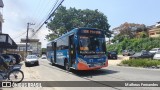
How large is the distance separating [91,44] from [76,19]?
1941 inches

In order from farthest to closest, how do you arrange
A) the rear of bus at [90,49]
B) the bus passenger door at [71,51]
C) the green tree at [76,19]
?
the green tree at [76,19], the bus passenger door at [71,51], the rear of bus at [90,49]

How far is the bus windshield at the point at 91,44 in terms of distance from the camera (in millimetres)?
20797

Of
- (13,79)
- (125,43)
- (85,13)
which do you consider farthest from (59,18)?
(13,79)

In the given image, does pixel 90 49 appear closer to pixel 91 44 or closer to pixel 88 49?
pixel 88 49

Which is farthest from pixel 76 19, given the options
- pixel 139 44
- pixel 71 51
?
pixel 71 51

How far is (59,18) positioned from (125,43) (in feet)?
59.9

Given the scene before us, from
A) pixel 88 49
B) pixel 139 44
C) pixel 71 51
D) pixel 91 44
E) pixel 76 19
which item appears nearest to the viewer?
pixel 88 49

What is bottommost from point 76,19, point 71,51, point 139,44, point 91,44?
point 71,51

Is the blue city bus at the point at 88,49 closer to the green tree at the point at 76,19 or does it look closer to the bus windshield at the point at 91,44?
the bus windshield at the point at 91,44

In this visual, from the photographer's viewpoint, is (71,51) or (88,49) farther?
(71,51)

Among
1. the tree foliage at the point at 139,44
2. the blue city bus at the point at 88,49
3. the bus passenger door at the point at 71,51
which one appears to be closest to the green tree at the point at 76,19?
the tree foliage at the point at 139,44

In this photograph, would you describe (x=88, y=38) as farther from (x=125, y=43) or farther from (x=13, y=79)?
(x=125, y=43)

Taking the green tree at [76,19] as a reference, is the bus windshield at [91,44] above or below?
below

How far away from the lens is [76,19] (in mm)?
69938
